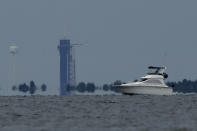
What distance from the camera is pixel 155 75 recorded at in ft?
585

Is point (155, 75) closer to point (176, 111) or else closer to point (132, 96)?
point (132, 96)

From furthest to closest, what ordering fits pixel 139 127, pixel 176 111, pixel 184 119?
pixel 176 111, pixel 184 119, pixel 139 127

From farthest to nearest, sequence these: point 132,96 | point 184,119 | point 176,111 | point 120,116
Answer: point 132,96
point 176,111
point 120,116
point 184,119

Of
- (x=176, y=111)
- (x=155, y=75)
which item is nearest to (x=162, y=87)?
(x=155, y=75)

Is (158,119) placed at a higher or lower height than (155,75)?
lower

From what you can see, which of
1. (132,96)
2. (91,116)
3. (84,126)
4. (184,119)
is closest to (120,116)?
(91,116)

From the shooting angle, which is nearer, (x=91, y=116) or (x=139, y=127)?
(x=139, y=127)

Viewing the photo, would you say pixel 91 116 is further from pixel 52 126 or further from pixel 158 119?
pixel 52 126

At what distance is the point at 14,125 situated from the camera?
3342 inches

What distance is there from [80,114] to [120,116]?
708 cm

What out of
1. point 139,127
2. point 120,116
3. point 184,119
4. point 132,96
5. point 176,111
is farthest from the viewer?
point 132,96

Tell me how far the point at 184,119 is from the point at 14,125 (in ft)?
59.4

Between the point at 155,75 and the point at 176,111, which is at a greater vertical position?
the point at 155,75

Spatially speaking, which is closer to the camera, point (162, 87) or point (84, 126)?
point (84, 126)
